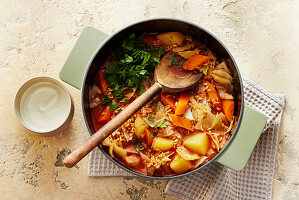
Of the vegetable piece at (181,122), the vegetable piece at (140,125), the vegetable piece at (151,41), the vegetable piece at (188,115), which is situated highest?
the vegetable piece at (151,41)

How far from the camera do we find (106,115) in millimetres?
2020

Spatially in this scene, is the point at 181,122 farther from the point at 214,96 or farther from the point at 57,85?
the point at 57,85

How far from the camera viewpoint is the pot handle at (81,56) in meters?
1.89

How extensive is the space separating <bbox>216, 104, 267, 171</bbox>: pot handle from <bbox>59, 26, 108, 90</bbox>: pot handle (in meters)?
0.92

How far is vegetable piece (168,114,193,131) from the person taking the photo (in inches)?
77.0

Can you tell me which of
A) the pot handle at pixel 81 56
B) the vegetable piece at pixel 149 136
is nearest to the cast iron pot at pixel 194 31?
the pot handle at pixel 81 56

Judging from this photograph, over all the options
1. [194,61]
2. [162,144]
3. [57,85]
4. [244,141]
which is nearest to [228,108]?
[244,141]

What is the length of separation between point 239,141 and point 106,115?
2.62 ft

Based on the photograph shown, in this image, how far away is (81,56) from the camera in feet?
6.24

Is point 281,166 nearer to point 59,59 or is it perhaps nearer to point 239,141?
point 239,141

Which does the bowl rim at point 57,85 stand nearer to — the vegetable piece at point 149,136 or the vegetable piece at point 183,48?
the vegetable piece at point 149,136

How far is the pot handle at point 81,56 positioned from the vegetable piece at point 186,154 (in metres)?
0.69

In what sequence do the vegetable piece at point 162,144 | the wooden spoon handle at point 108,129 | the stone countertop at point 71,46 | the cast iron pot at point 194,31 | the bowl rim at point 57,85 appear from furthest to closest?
the stone countertop at point 71,46 → the bowl rim at point 57,85 → the vegetable piece at point 162,144 → the cast iron pot at point 194,31 → the wooden spoon handle at point 108,129

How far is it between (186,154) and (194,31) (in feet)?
2.45
